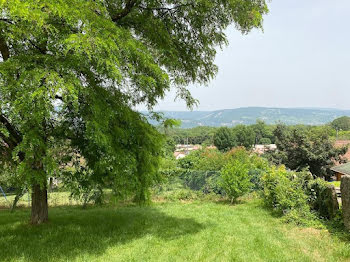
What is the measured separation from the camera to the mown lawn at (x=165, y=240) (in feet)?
16.4

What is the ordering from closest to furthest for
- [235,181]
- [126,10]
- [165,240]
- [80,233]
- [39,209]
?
[165,240]
[126,10]
[80,233]
[39,209]
[235,181]

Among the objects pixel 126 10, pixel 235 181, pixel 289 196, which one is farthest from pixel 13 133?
pixel 235 181

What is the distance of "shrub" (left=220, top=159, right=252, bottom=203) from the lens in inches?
433

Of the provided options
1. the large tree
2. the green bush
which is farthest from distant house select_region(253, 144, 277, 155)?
the large tree

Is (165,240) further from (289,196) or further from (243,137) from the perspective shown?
(243,137)

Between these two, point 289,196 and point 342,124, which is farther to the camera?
point 342,124

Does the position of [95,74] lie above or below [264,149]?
above

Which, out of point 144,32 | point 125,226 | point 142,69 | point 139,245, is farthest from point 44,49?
point 125,226

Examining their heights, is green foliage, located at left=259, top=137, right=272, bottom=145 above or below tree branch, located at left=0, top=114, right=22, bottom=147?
below

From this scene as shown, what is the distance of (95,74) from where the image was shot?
5.15 metres

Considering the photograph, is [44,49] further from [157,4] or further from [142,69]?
[157,4]

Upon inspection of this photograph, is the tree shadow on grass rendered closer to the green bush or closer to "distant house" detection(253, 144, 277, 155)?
the green bush

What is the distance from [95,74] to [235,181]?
7.83 metres

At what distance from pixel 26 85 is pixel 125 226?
4.60 meters
